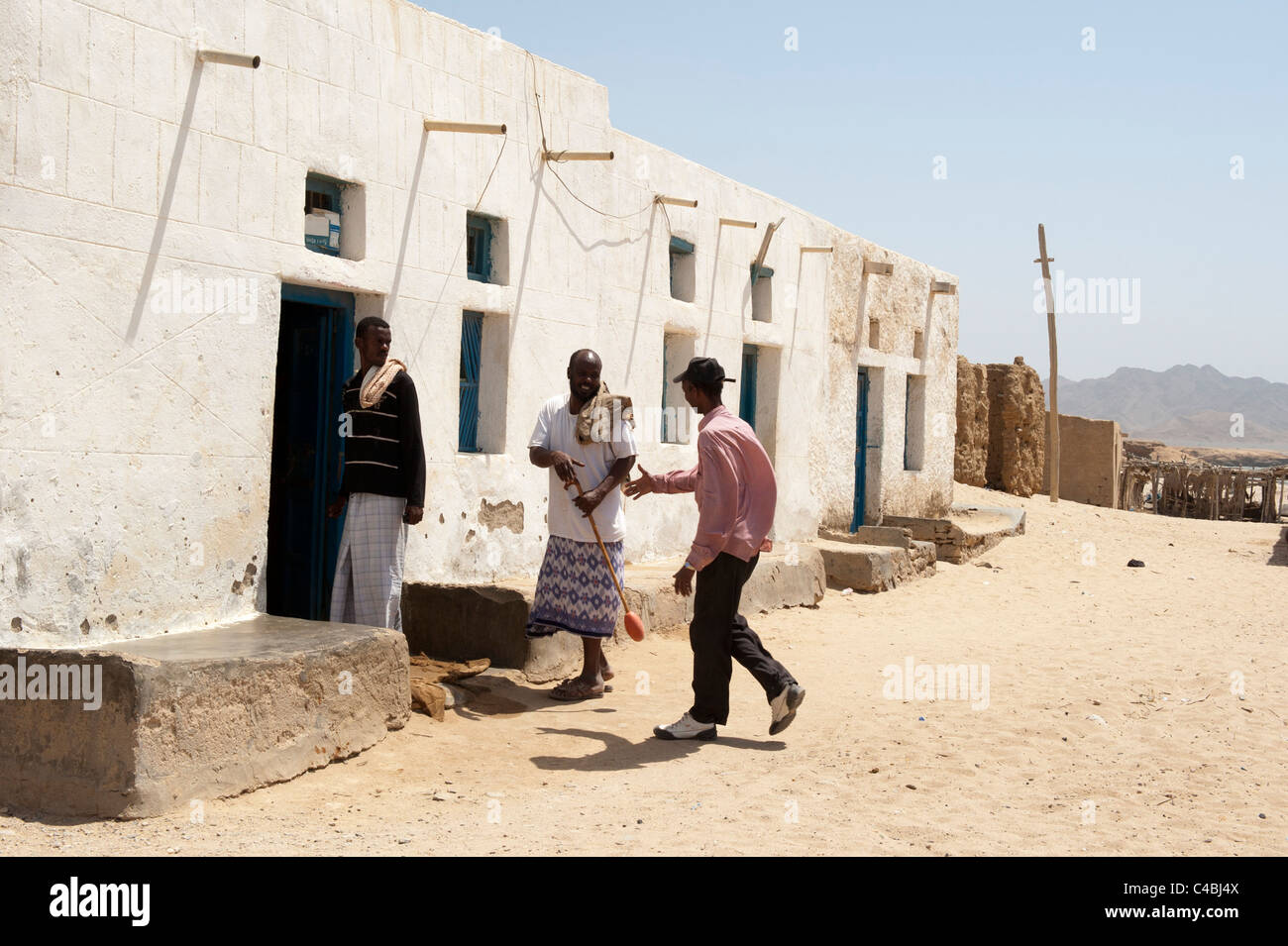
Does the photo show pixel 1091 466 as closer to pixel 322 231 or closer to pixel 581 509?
pixel 581 509

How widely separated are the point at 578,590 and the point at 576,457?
72cm

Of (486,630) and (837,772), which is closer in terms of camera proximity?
(837,772)

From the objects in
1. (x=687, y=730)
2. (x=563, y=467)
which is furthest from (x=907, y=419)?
(x=687, y=730)

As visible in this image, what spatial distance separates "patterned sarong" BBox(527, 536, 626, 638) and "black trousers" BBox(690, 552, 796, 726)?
825 mm

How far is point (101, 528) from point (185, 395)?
820mm

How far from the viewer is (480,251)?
8.18 m

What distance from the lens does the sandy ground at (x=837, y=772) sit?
4156 mm

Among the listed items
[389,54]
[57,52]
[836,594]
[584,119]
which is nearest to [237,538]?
[57,52]

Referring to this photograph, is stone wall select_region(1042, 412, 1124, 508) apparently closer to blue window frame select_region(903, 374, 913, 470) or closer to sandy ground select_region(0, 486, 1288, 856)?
blue window frame select_region(903, 374, 913, 470)

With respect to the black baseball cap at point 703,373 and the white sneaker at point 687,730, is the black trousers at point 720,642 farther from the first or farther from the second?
the black baseball cap at point 703,373

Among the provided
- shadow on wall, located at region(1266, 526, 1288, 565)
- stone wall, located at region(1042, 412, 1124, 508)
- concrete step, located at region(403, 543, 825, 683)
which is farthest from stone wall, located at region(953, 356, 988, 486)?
concrete step, located at region(403, 543, 825, 683)

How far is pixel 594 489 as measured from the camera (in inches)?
239

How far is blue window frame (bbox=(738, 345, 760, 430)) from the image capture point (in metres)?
12.3

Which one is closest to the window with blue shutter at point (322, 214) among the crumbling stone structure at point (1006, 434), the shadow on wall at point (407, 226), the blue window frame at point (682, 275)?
the shadow on wall at point (407, 226)
